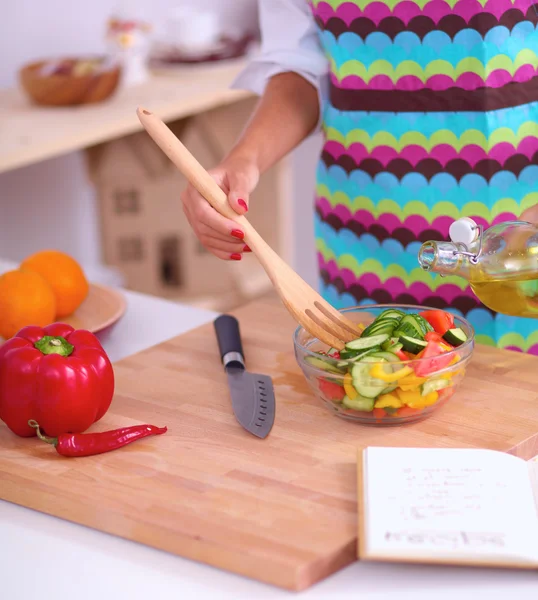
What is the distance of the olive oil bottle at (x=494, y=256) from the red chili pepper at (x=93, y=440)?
0.36 m

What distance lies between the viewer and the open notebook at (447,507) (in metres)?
0.80

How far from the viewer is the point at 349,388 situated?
1.02m

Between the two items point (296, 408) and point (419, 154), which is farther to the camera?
point (419, 154)

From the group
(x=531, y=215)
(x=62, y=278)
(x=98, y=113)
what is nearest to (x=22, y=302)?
(x=62, y=278)

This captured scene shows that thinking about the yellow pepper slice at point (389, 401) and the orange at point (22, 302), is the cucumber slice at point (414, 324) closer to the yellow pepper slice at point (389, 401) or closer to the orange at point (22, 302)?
the yellow pepper slice at point (389, 401)

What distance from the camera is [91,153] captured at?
10.3 ft

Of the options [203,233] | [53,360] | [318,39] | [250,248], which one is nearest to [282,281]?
[250,248]

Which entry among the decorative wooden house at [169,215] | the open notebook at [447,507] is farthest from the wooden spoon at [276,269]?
the decorative wooden house at [169,215]

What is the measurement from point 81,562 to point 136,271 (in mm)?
2496

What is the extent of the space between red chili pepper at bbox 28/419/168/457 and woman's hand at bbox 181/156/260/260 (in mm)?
262

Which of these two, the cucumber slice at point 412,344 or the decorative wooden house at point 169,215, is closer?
the cucumber slice at point 412,344

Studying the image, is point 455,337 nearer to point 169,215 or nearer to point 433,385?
point 433,385

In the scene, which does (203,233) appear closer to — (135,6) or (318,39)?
(318,39)

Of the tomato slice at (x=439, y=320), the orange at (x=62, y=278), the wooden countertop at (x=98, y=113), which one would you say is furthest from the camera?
the wooden countertop at (x=98, y=113)
